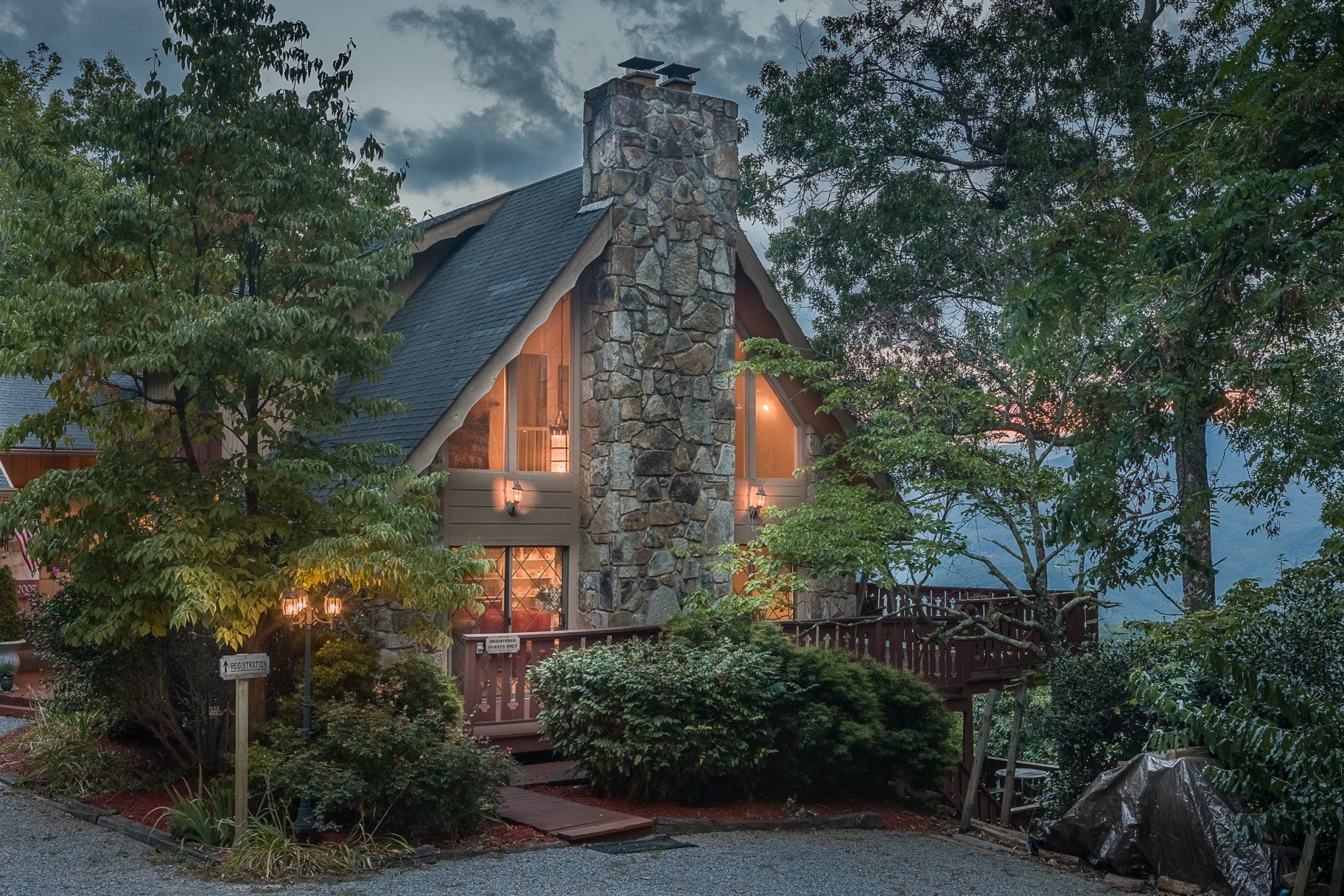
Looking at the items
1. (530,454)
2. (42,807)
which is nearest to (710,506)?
(530,454)

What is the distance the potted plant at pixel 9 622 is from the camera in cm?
1822

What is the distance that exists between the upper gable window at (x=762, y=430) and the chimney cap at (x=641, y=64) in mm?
3795

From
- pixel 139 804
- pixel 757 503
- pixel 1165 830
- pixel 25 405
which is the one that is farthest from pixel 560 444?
pixel 25 405

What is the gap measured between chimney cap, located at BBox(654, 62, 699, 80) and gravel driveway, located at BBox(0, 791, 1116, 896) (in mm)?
9992

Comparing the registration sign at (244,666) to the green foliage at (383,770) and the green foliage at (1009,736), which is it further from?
the green foliage at (1009,736)

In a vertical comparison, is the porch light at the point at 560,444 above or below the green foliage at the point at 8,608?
above

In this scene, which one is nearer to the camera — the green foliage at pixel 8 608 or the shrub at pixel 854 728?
the shrub at pixel 854 728

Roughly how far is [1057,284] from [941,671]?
7.20 meters

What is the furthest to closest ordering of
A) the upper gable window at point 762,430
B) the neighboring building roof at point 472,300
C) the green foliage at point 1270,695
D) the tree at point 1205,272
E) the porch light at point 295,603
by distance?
1. the upper gable window at point 762,430
2. the neighboring building roof at point 472,300
3. the porch light at point 295,603
4. the tree at point 1205,272
5. the green foliage at point 1270,695

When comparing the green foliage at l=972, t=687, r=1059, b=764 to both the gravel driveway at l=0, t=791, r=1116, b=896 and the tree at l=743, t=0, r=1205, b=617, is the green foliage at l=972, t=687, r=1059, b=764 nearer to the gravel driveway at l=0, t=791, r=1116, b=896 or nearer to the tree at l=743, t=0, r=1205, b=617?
the tree at l=743, t=0, r=1205, b=617

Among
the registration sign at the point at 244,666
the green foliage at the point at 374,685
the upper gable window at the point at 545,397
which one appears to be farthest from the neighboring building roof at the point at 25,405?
the registration sign at the point at 244,666

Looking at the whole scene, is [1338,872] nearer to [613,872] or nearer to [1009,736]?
[613,872]

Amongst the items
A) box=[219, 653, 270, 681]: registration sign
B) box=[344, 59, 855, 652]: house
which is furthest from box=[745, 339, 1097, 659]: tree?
box=[219, 653, 270, 681]: registration sign

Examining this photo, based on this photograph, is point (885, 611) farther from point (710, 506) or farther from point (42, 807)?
point (42, 807)
